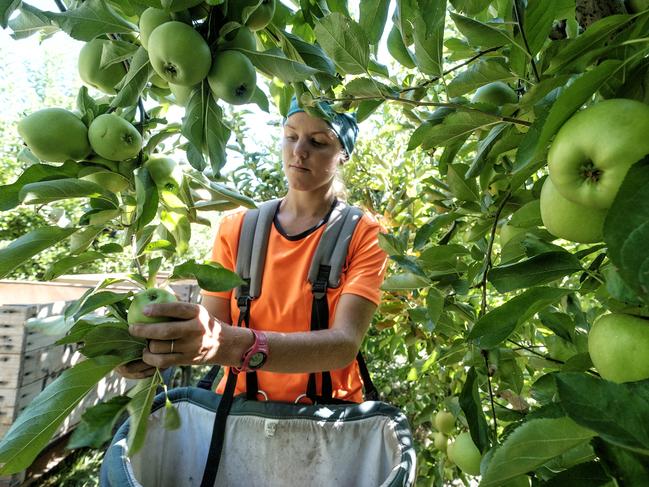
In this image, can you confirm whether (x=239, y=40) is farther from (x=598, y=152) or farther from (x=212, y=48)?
(x=598, y=152)

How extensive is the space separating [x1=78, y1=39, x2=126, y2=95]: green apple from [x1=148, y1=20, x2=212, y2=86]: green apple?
0.60 ft

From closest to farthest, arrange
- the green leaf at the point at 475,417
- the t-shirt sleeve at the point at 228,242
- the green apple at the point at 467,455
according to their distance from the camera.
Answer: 1. the green leaf at the point at 475,417
2. the green apple at the point at 467,455
3. the t-shirt sleeve at the point at 228,242

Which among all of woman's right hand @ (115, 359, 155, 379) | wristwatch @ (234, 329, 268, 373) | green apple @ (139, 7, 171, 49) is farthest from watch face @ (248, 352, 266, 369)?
green apple @ (139, 7, 171, 49)

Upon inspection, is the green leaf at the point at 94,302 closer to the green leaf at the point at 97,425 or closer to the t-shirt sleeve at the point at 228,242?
the green leaf at the point at 97,425

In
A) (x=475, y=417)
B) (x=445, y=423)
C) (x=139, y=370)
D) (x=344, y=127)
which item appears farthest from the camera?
(x=344, y=127)

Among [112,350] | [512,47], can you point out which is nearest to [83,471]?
[112,350]

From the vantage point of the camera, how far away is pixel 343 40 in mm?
740

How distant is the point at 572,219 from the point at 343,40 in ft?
1.49

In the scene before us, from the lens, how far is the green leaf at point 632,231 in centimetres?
33

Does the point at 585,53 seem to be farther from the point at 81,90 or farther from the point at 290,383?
the point at 290,383

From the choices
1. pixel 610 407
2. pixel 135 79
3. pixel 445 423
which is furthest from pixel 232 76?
pixel 445 423

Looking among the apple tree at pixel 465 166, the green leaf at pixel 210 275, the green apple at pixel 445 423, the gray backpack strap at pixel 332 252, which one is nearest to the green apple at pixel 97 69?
the apple tree at pixel 465 166

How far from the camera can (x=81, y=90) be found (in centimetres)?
80

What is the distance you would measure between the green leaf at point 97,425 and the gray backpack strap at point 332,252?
3.42 ft
